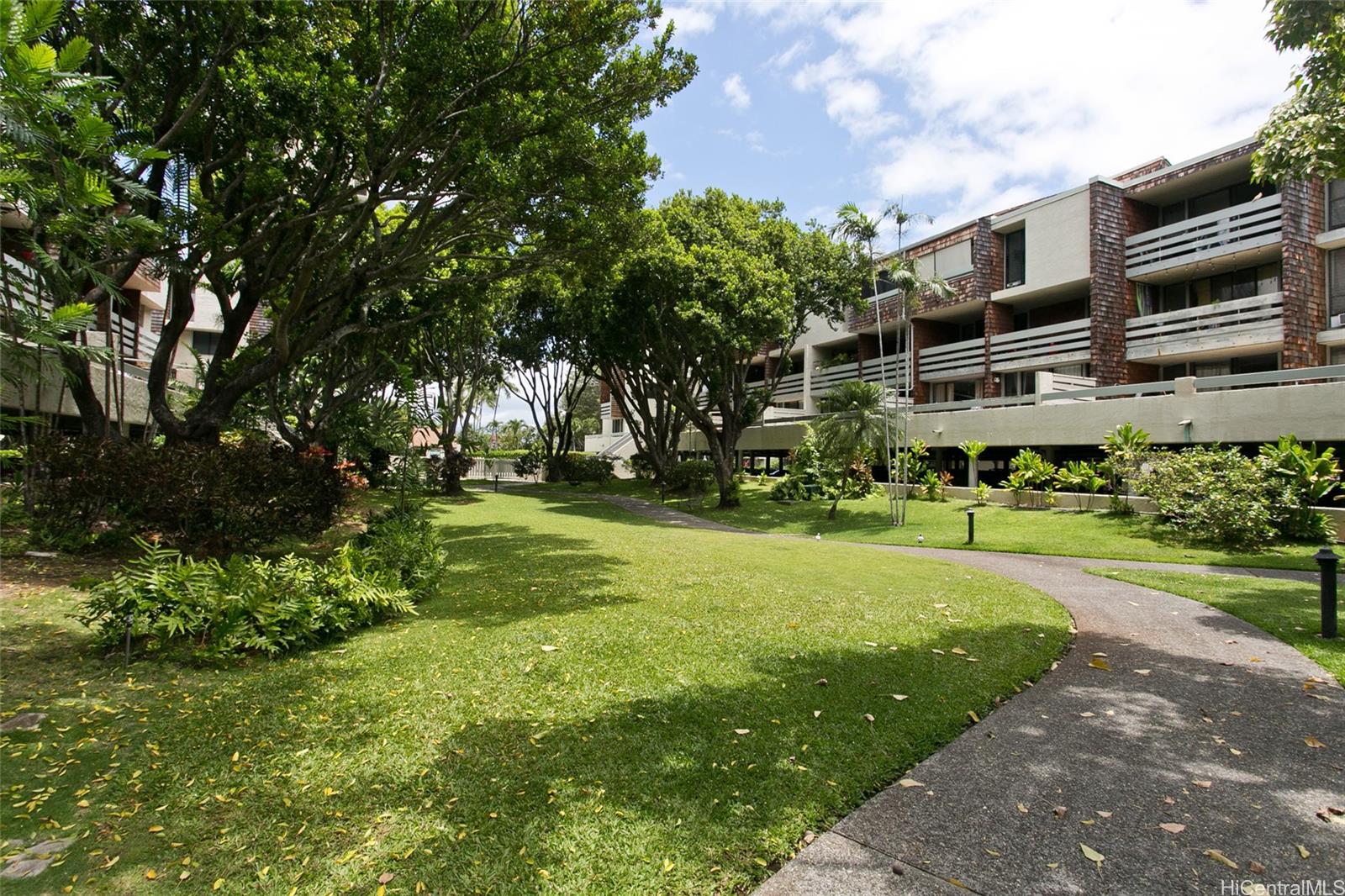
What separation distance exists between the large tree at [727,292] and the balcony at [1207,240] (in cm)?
1000

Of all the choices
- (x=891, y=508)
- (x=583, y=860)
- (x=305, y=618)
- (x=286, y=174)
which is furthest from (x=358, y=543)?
(x=891, y=508)

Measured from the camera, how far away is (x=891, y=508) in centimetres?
2145

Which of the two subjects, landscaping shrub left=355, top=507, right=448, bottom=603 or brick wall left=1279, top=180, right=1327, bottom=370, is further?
brick wall left=1279, top=180, right=1327, bottom=370

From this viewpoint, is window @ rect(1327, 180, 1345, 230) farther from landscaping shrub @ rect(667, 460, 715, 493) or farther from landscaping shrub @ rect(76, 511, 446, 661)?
landscaping shrub @ rect(76, 511, 446, 661)

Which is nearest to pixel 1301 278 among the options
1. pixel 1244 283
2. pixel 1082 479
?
pixel 1244 283

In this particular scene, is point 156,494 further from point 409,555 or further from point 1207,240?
→ point 1207,240

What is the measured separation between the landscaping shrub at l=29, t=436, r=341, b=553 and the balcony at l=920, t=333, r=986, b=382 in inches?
1051

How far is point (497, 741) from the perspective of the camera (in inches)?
167

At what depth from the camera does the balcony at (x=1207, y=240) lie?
66.9ft

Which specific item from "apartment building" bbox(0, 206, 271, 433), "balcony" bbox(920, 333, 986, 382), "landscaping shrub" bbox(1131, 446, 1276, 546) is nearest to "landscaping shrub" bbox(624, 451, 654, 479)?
"balcony" bbox(920, 333, 986, 382)

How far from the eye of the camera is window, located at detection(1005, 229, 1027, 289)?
26.9m

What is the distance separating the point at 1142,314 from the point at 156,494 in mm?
29176

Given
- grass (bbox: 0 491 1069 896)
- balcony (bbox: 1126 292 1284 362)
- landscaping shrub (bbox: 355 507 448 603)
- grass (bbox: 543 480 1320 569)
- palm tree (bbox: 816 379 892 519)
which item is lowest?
grass (bbox: 543 480 1320 569)

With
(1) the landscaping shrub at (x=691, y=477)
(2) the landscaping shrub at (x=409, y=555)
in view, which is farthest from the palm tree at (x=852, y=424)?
(2) the landscaping shrub at (x=409, y=555)
